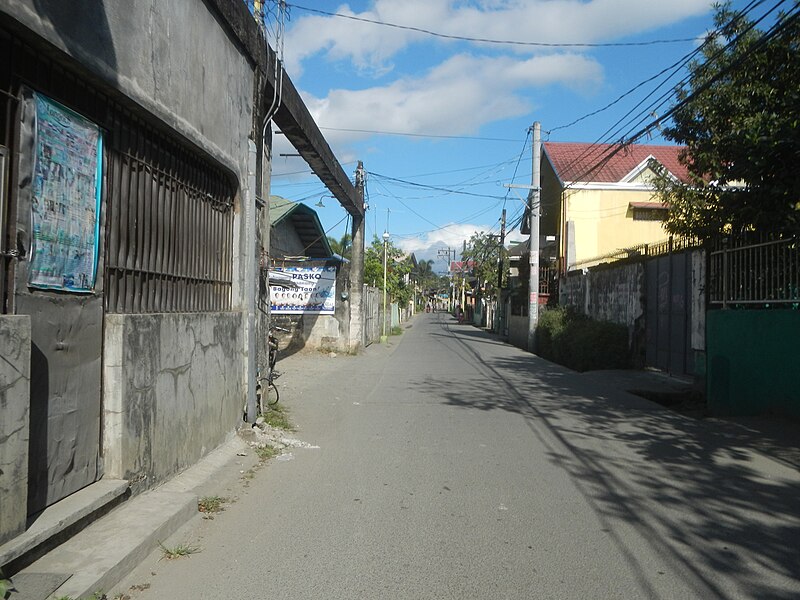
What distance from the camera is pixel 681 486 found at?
21.1ft

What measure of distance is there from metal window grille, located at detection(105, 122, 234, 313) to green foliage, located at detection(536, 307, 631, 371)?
1217 cm

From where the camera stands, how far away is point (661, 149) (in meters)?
37.0

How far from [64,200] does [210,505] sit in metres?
2.70

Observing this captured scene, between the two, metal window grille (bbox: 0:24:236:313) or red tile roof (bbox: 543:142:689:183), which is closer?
metal window grille (bbox: 0:24:236:313)

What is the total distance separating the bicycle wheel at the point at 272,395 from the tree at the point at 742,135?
750 cm

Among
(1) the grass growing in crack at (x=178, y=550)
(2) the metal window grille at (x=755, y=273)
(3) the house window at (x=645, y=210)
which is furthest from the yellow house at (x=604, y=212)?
(1) the grass growing in crack at (x=178, y=550)

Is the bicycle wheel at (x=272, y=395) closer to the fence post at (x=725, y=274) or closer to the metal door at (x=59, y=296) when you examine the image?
the metal door at (x=59, y=296)

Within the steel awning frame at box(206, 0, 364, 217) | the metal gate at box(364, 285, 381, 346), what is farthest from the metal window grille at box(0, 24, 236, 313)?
the metal gate at box(364, 285, 381, 346)

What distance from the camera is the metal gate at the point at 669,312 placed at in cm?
1476

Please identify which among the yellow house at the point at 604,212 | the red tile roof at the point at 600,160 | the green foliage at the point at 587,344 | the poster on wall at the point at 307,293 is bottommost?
the green foliage at the point at 587,344

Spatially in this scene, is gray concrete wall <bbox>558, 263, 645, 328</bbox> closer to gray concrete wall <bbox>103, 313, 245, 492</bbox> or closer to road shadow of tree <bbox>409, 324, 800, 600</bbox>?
road shadow of tree <bbox>409, 324, 800, 600</bbox>

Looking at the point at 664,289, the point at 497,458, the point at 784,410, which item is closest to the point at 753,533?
the point at 497,458

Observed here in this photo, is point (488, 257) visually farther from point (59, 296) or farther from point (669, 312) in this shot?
point (59, 296)

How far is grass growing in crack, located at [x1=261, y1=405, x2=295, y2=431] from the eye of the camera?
368 inches
